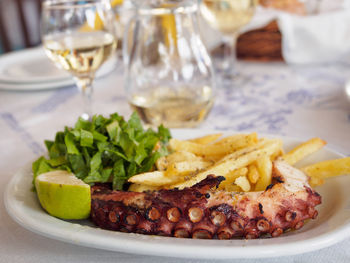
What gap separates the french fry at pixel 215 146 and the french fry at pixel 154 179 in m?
0.17

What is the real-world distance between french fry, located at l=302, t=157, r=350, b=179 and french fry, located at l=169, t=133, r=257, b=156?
16 centimetres

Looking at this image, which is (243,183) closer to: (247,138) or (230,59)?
(247,138)

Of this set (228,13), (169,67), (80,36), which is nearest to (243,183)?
(169,67)

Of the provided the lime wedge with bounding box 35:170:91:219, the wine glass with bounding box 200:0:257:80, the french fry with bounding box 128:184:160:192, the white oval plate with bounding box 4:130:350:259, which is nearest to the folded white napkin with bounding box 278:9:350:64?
the wine glass with bounding box 200:0:257:80

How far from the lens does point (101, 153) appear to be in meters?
1.00

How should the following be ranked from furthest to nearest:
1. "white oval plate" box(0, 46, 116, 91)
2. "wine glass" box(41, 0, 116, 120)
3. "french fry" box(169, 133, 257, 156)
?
"white oval plate" box(0, 46, 116, 91) < "wine glass" box(41, 0, 116, 120) < "french fry" box(169, 133, 257, 156)

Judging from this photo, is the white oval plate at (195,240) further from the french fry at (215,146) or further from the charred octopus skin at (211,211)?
the french fry at (215,146)

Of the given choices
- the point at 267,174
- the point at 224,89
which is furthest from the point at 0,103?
the point at 267,174

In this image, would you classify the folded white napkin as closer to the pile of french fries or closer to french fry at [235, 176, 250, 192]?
the pile of french fries

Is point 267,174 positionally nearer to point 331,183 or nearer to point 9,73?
point 331,183

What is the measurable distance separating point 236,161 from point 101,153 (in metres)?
0.33

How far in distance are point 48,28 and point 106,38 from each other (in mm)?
218

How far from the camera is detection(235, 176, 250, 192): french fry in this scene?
87cm

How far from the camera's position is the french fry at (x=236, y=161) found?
0.90 m
